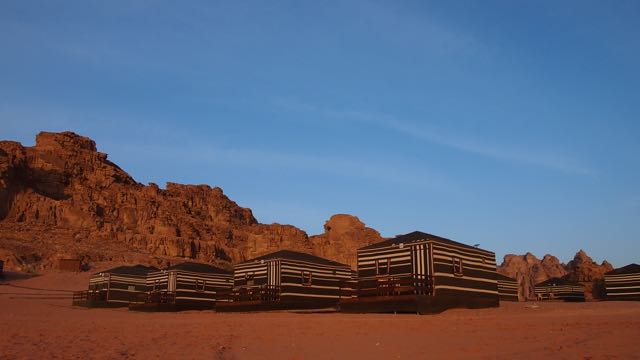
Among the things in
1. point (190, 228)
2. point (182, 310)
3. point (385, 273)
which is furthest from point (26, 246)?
point (385, 273)

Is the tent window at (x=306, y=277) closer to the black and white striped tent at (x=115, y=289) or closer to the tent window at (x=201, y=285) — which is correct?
the tent window at (x=201, y=285)

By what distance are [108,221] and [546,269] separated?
346 feet

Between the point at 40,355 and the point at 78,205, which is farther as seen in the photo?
the point at 78,205

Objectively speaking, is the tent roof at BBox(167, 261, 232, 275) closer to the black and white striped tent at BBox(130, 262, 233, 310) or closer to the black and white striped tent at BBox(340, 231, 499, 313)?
the black and white striped tent at BBox(130, 262, 233, 310)

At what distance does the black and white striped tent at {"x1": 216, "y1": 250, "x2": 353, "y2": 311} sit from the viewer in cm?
3244

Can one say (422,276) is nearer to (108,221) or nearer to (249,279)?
(249,279)

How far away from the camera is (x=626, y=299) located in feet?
140

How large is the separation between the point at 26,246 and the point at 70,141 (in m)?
56.1

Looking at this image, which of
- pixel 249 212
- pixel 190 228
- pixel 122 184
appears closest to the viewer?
pixel 190 228

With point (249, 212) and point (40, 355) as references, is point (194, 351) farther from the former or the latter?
point (249, 212)

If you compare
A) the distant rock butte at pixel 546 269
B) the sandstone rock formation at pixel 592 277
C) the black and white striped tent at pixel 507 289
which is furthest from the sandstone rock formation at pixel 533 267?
the black and white striped tent at pixel 507 289

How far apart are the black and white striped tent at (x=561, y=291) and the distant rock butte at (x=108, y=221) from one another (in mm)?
59682

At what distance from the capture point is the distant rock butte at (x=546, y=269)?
68088 mm

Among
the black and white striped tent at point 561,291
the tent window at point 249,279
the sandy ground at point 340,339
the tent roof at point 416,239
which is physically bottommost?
the sandy ground at point 340,339
